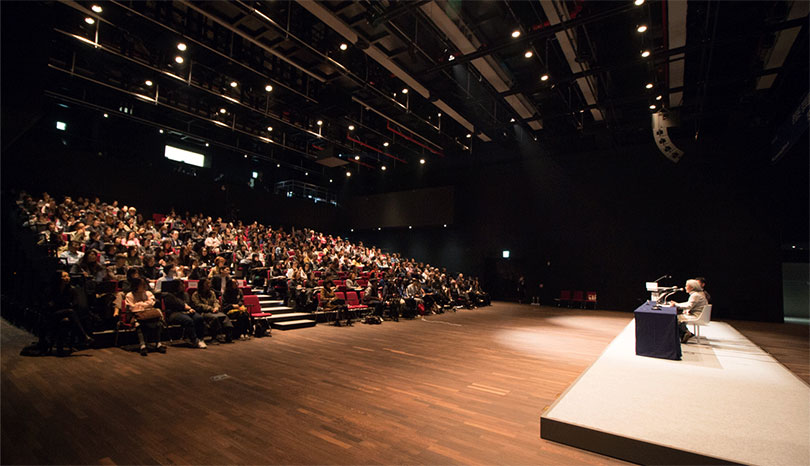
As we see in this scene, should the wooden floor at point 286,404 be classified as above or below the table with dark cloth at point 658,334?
below

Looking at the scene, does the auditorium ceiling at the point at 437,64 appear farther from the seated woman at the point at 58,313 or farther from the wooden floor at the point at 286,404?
the wooden floor at the point at 286,404

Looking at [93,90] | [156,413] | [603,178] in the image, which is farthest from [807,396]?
[93,90]

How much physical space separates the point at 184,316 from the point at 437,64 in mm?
6839

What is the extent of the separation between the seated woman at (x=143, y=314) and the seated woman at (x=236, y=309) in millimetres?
1046

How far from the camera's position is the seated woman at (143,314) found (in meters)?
4.76

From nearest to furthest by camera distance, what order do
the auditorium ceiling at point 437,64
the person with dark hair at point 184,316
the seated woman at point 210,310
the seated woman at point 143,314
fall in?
1. the seated woman at point 143,314
2. the person with dark hair at point 184,316
3. the seated woman at point 210,310
4. the auditorium ceiling at point 437,64

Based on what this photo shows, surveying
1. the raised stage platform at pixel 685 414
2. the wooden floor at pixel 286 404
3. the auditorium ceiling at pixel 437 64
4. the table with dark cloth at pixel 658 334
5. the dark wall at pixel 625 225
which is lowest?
the wooden floor at pixel 286 404

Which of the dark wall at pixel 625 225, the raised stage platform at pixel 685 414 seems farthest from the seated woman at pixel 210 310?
the dark wall at pixel 625 225

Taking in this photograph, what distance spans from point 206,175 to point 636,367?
15.3 m

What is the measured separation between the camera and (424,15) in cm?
632

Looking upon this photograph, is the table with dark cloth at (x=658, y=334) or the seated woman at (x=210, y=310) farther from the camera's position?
the seated woman at (x=210, y=310)

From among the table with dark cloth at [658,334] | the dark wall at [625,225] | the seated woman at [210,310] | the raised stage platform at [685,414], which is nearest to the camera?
the raised stage platform at [685,414]

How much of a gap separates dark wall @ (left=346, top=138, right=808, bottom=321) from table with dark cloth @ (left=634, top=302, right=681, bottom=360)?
8302 mm

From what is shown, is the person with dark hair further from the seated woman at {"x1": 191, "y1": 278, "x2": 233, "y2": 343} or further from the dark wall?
the dark wall
